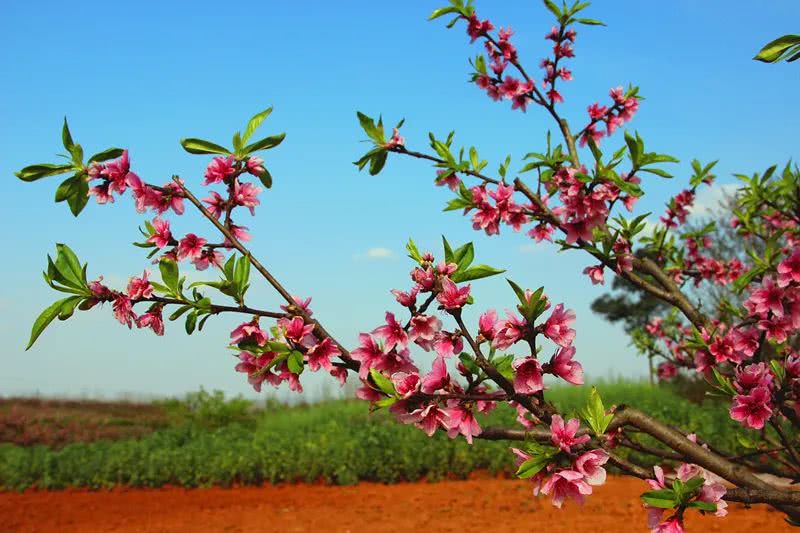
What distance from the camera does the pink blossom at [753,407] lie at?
239 cm

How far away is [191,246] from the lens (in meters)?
2.10

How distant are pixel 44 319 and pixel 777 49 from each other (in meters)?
1.95

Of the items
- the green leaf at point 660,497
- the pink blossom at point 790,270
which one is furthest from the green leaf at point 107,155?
the pink blossom at point 790,270

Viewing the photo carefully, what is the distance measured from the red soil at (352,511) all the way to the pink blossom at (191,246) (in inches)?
167

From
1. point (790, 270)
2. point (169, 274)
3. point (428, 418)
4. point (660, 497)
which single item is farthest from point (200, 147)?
point (790, 270)

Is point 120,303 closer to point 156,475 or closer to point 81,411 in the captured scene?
point 156,475

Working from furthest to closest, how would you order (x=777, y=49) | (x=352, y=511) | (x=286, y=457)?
(x=286, y=457)
(x=352, y=511)
(x=777, y=49)

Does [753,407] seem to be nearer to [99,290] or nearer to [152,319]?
[152,319]

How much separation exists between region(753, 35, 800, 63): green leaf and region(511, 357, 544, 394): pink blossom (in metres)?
0.84

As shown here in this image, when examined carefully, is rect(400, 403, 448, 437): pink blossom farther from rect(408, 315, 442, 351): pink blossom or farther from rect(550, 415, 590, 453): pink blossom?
rect(550, 415, 590, 453): pink blossom

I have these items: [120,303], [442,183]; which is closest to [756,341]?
[442,183]

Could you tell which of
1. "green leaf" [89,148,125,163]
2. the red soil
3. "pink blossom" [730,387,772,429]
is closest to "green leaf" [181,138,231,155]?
"green leaf" [89,148,125,163]

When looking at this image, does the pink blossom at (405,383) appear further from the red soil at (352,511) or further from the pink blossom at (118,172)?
the red soil at (352,511)

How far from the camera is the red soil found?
621 cm
